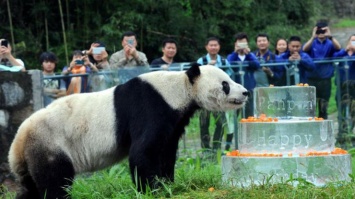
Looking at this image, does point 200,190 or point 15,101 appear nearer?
point 200,190

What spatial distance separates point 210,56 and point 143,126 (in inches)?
148

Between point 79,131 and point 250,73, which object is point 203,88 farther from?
point 250,73

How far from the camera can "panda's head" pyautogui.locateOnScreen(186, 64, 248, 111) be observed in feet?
25.5

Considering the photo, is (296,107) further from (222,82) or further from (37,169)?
(37,169)

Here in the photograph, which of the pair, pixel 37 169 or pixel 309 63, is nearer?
pixel 37 169

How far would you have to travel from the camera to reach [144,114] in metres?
7.50

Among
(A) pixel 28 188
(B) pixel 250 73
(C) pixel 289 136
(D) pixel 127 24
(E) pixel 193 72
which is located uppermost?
(D) pixel 127 24

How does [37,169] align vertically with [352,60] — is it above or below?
below

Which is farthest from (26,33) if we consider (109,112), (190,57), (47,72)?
(109,112)

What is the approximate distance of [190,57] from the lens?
17781mm

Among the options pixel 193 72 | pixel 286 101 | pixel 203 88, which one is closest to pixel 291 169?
pixel 286 101

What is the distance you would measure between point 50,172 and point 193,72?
1622 mm

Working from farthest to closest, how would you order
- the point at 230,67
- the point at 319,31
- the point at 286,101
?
the point at 319,31 < the point at 230,67 < the point at 286,101

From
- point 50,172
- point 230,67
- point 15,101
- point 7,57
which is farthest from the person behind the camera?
point 230,67
